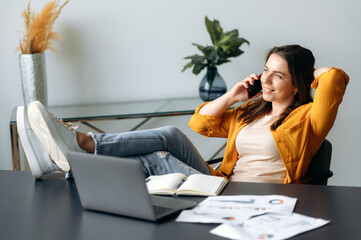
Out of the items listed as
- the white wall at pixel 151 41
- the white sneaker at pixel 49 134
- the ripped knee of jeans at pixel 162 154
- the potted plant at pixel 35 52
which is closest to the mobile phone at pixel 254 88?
the ripped knee of jeans at pixel 162 154

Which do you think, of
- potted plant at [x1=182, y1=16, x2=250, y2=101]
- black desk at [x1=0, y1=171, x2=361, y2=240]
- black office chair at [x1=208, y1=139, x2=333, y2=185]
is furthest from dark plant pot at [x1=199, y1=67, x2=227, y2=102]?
black desk at [x1=0, y1=171, x2=361, y2=240]

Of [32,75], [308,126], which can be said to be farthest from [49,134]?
[32,75]

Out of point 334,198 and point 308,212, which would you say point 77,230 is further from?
point 334,198

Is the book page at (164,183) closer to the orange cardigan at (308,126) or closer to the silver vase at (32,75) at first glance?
the orange cardigan at (308,126)

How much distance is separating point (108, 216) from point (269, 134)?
1024 millimetres

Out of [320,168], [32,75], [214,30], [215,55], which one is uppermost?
[214,30]

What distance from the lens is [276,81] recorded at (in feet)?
7.32

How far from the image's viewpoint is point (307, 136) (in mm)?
2180

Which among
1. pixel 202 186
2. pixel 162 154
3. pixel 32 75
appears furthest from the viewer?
pixel 32 75

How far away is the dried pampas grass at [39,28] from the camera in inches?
118

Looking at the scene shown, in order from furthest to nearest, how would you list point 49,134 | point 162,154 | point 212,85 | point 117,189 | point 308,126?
point 212,85
point 308,126
point 162,154
point 49,134
point 117,189

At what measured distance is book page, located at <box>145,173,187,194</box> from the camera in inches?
63.2

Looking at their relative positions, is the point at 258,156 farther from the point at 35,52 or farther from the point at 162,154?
the point at 35,52

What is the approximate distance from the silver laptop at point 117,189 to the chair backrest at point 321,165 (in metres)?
0.85
